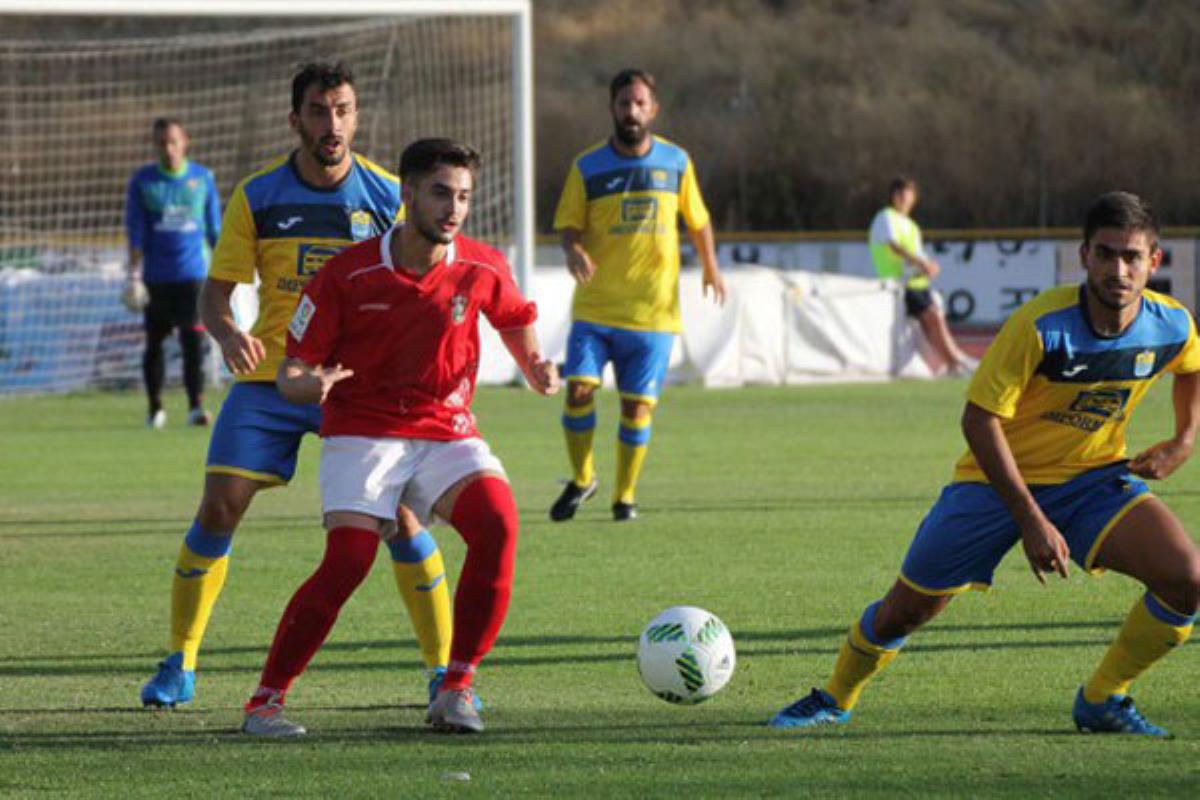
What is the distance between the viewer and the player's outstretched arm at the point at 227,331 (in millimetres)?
6234

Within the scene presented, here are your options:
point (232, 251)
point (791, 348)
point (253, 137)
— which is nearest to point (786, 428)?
point (791, 348)

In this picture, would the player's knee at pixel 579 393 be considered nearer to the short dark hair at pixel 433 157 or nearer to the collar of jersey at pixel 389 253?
the collar of jersey at pixel 389 253

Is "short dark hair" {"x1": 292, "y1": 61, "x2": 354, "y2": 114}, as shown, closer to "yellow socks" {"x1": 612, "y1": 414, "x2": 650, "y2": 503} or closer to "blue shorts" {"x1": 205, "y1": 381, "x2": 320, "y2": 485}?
"blue shorts" {"x1": 205, "y1": 381, "x2": 320, "y2": 485}

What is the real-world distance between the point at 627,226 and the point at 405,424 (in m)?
5.70

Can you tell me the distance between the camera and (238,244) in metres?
6.75

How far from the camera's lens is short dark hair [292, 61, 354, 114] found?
21.6 ft

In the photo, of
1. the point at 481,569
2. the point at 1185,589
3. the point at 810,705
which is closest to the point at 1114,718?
the point at 1185,589

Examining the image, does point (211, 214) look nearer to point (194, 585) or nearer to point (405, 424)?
point (194, 585)

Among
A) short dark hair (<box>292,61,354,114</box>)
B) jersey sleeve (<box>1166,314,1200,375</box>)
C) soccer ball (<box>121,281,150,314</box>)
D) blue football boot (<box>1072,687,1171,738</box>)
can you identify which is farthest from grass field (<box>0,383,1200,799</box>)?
soccer ball (<box>121,281,150,314</box>)

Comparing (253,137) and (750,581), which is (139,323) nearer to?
(253,137)

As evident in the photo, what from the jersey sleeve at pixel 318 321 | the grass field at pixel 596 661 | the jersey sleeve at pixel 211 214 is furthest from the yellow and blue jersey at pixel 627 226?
the jersey sleeve at pixel 318 321

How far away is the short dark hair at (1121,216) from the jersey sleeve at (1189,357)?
322 millimetres

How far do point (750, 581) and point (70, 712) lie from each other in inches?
130

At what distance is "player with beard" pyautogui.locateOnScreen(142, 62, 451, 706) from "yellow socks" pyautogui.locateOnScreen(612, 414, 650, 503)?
4427 millimetres
